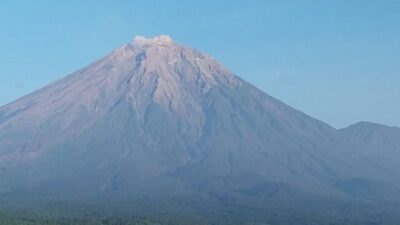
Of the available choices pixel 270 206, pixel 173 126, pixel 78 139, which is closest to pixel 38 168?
pixel 78 139

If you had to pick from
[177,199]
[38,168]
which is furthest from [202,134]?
[177,199]

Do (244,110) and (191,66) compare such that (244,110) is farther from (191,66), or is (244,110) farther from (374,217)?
(374,217)

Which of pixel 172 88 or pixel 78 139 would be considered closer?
pixel 78 139

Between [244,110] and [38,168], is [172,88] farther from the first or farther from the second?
[38,168]

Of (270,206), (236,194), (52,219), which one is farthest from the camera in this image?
(236,194)

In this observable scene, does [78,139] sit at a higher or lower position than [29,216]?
higher

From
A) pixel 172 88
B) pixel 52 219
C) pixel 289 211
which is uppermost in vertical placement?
pixel 172 88

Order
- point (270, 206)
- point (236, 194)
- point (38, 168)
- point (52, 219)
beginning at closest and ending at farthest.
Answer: point (52, 219)
point (270, 206)
point (236, 194)
point (38, 168)
